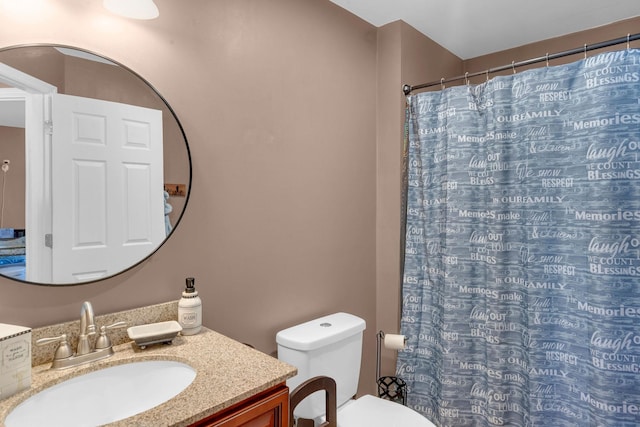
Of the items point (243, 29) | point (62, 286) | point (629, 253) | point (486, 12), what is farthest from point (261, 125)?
point (629, 253)

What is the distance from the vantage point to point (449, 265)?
2029mm

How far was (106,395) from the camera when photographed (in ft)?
3.59

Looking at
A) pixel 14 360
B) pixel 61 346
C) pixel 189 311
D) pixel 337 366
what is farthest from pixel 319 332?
pixel 14 360

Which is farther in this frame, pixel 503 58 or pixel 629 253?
pixel 503 58

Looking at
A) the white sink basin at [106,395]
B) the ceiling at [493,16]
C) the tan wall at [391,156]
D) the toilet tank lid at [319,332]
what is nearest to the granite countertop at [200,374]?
the white sink basin at [106,395]

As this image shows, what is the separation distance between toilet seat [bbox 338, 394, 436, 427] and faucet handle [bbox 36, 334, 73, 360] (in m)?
1.11

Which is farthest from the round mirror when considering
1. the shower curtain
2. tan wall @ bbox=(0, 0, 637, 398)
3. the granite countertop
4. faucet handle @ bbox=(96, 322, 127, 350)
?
the shower curtain

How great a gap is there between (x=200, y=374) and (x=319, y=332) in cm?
74

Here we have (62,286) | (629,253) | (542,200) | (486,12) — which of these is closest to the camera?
(62,286)

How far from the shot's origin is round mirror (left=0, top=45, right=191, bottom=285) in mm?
1075

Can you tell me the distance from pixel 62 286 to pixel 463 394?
1958mm

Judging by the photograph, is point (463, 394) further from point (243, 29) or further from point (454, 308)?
point (243, 29)

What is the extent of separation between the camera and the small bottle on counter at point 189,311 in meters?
1.32

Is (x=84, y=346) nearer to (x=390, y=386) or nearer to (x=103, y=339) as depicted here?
(x=103, y=339)
